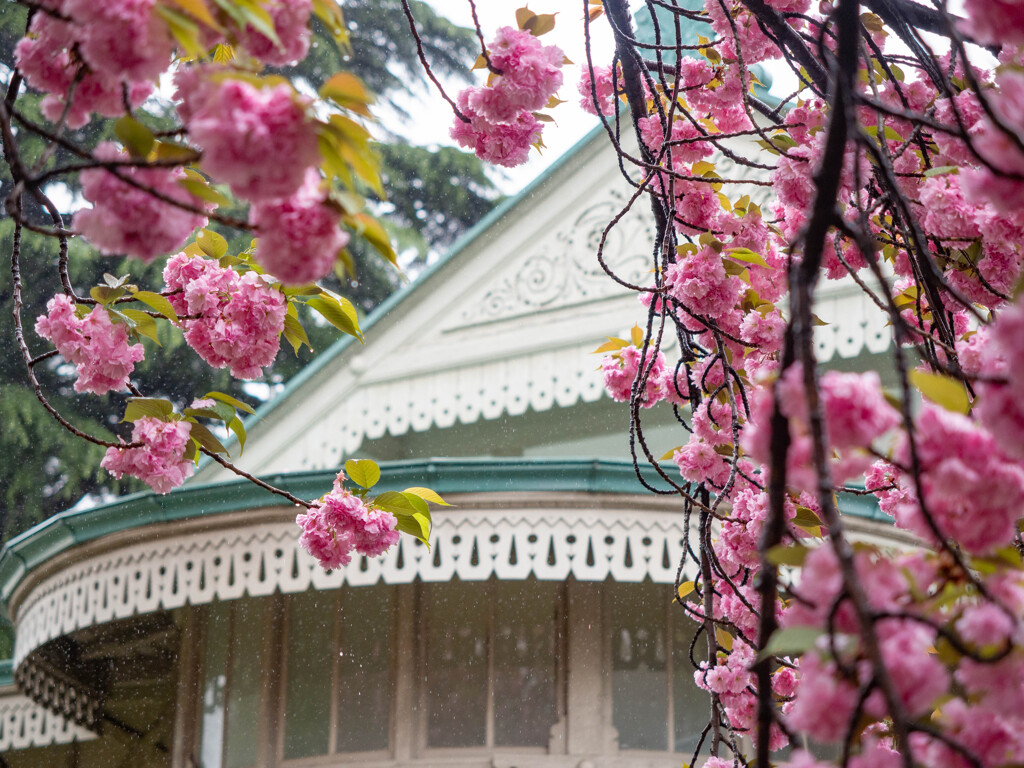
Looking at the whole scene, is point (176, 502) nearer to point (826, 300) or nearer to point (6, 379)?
point (826, 300)

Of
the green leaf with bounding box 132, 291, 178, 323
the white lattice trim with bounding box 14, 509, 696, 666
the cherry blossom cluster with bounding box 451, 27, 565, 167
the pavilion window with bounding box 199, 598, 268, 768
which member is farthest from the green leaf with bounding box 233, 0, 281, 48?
the pavilion window with bounding box 199, 598, 268, 768

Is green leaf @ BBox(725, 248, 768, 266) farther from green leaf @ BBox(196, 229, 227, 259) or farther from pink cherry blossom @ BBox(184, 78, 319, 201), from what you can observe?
pink cherry blossom @ BBox(184, 78, 319, 201)

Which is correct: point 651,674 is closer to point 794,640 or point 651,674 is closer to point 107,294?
point 107,294

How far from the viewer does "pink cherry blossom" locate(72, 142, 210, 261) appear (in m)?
0.96

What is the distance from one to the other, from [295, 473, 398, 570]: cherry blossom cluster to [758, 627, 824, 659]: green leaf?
1.56 metres

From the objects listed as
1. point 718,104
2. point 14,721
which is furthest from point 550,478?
point 14,721

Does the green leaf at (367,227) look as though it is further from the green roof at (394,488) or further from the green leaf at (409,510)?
the green roof at (394,488)

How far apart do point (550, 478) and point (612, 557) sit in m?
0.44

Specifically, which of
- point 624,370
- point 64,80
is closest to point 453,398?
point 624,370

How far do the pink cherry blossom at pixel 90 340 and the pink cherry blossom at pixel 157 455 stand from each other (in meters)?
0.13

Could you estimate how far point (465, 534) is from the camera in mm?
4289

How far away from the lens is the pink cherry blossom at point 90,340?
2014 millimetres

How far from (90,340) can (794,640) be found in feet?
5.78

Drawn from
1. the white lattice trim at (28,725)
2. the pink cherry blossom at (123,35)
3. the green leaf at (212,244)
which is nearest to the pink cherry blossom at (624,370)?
the green leaf at (212,244)
